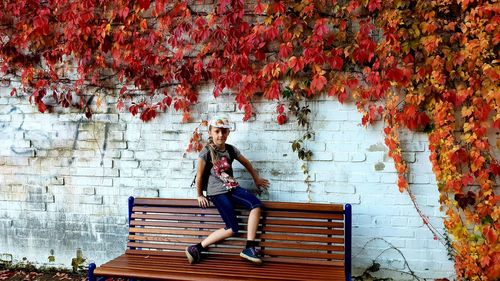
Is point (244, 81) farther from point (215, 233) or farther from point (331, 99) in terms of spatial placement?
point (215, 233)

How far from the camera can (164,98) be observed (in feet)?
14.1

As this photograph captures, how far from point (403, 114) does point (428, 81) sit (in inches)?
13.2

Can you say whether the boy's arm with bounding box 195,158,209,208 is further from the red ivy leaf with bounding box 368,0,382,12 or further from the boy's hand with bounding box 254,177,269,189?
the red ivy leaf with bounding box 368,0,382,12

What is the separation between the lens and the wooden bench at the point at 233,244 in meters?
3.42

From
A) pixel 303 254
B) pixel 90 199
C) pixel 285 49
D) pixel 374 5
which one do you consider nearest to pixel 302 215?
pixel 303 254

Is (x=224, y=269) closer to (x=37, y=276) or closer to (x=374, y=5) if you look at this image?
(x=37, y=276)

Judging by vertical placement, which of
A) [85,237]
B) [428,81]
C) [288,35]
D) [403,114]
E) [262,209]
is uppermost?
[288,35]

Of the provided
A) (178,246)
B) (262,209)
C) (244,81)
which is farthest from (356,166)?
(178,246)

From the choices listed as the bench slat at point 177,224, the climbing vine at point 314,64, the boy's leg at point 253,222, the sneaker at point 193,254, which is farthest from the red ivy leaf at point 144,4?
the sneaker at point 193,254

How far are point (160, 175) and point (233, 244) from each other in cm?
103

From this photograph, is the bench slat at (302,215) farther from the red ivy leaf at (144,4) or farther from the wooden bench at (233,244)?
the red ivy leaf at (144,4)

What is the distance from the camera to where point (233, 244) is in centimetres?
397

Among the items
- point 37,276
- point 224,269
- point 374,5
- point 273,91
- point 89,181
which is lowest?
point 37,276

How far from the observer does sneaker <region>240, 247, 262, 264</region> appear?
3.60m
